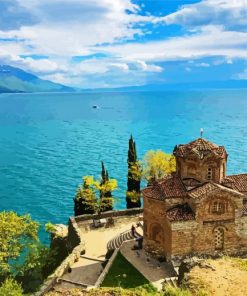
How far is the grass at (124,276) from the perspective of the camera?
112ft

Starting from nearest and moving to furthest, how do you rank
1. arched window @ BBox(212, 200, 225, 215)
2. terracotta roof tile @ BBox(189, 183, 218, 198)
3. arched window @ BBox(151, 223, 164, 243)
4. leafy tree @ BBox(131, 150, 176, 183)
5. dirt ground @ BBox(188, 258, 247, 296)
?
dirt ground @ BBox(188, 258, 247, 296)
terracotta roof tile @ BBox(189, 183, 218, 198)
arched window @ BBox(212, 200, 225, 215)
arched window @ BBox(151, 223, 164, 243)
leafy tree @ BBox(131, 150, 176, 183)

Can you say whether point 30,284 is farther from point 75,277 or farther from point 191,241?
point 191,241

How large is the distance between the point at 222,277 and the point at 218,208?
10.8 metres

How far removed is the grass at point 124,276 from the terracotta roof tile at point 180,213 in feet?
19.0

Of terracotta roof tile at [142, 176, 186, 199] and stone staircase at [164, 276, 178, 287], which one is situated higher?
terracotta roof tile at [142, 176, 186, 199]

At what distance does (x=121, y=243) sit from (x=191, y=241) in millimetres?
8697

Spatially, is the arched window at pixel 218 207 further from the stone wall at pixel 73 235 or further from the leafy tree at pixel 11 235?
the leafy tree at pixel 11 235

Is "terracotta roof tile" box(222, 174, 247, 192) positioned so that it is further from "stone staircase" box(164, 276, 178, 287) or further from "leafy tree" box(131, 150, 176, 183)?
"leafy tree" box(131, 150, 176, 183)

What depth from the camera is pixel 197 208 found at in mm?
36312

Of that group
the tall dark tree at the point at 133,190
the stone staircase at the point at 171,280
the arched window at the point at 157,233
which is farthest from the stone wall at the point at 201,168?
the tall dark tree at the point at 133,190

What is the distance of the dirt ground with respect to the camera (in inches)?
976

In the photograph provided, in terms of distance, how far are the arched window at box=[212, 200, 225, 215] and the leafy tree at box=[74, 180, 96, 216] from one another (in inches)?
763

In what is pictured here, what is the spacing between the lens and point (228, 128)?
168m

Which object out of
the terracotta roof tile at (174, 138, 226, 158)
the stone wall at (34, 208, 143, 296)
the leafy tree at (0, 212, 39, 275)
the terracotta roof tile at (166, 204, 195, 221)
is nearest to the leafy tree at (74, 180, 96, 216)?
the stone wall at (34, 208, 143, 296)
